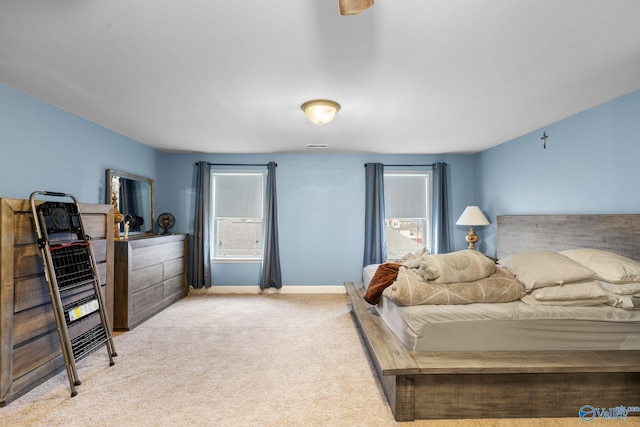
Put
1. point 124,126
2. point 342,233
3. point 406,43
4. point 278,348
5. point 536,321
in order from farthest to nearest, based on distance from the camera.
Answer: point 342,233
point 124,126
point 278,348
point 536,321
point 406,43

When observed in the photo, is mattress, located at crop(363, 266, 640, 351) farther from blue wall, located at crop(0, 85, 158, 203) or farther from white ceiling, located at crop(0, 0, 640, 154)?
blue wall, located at crop(0, 85, 158, 203)

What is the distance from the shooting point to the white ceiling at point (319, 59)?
65.1 inches

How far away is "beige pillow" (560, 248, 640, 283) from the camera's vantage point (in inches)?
89.0

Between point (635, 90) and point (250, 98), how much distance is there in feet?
11.3

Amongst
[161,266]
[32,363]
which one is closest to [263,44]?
[32,363]

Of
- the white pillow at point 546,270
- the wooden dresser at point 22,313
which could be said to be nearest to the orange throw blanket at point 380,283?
the white pillow at point 546,270

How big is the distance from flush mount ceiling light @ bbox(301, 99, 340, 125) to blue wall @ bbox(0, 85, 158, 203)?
2.55m

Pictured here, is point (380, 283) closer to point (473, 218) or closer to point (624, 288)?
point (624, 288)

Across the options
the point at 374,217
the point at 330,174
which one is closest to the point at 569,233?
the point at 374,217

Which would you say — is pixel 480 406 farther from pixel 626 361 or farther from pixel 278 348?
pixel 278 348

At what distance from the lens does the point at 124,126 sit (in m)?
3.75

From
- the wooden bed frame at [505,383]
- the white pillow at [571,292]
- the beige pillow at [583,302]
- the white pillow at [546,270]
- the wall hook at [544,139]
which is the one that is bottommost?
the wooden bed frame at [505,383]

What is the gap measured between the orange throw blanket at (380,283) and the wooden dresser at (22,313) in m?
2.59

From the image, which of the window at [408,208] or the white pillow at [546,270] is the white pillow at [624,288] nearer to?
the white pillow at [546,270]
